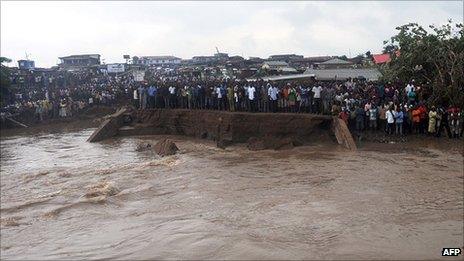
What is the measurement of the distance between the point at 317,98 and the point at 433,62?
4396mm

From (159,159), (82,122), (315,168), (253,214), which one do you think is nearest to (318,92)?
(315,168)

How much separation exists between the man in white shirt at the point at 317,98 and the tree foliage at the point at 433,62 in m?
3.14

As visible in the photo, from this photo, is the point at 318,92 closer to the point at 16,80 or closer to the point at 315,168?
the point at 315,168

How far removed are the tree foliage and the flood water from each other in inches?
111

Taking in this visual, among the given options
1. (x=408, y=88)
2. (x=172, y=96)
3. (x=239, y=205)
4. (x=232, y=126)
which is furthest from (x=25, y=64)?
(x=239, y=205)

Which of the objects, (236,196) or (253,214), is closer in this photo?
(253,214)

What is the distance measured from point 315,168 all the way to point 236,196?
3383mm

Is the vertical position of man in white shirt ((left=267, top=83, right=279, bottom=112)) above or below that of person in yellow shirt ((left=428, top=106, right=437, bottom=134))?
above

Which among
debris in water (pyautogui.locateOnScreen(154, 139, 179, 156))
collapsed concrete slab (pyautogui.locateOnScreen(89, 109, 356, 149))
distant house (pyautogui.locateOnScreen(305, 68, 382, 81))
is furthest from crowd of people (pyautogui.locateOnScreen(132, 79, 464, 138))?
distant house (pyautogui.locateOnScreen(305, 68, 382, 81))

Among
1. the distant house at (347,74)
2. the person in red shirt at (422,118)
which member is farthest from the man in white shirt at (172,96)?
the person in red shirt at (422,118)

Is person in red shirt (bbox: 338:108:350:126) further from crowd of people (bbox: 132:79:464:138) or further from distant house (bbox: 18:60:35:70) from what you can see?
distant house (bbox: 18:60:35:70)

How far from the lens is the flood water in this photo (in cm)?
801

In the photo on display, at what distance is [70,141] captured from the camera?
22.8 meters

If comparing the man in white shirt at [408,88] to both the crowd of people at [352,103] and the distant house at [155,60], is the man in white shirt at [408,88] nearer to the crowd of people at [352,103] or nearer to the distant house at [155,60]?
the crowd of people at [352,103]
